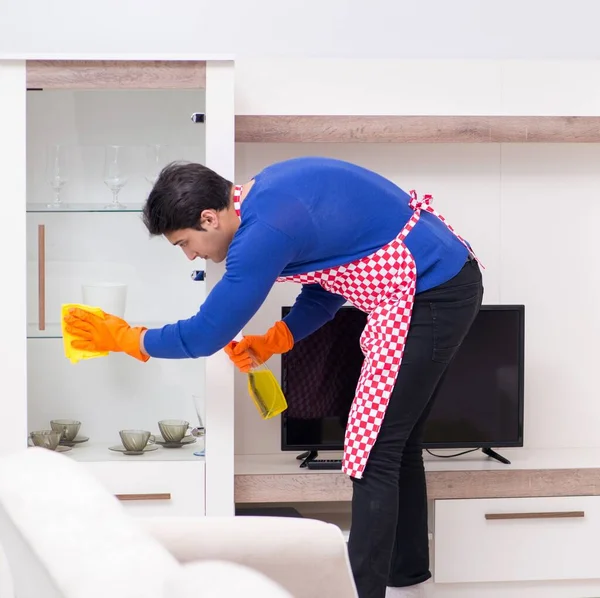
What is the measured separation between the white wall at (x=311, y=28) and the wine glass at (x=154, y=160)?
0.57 meters

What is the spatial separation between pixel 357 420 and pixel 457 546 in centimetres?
77

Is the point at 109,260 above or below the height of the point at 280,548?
above

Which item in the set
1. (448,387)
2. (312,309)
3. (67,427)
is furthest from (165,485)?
(448,387)

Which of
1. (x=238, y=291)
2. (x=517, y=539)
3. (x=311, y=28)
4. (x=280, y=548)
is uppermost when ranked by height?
(x=311, y=28)

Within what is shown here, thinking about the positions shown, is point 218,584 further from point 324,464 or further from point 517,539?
point 517,539

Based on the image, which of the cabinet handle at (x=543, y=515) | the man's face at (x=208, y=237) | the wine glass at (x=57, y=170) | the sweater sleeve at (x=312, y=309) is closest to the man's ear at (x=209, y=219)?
the man's face at (x=208, y=237)

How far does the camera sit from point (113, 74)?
236 centimetres

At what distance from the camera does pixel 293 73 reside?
2803mm

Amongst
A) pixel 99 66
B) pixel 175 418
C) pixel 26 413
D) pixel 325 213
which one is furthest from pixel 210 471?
pixel 99 66

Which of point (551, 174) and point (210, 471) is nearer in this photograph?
point (210, 471)

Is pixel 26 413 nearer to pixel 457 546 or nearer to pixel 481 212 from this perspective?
pixel 457 546

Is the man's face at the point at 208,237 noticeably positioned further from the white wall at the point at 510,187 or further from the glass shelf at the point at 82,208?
the white wall at the point at 510,187

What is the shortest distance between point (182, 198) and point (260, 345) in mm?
573

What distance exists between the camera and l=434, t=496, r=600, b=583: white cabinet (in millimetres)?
2480
